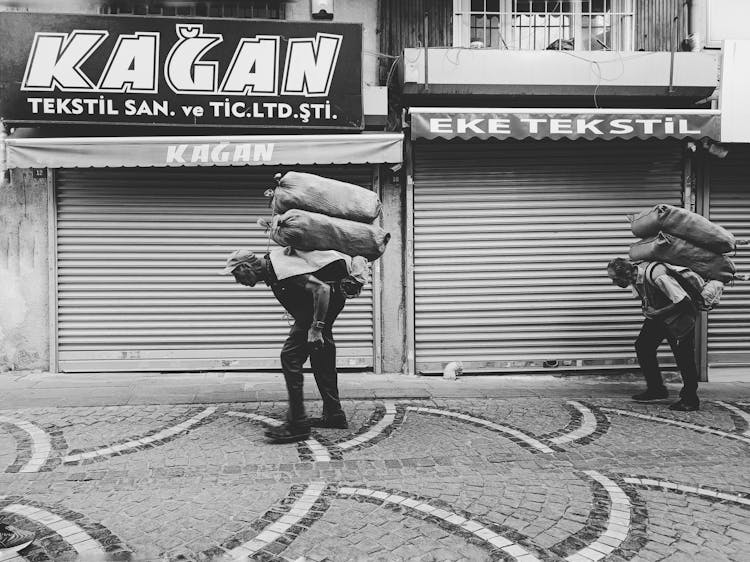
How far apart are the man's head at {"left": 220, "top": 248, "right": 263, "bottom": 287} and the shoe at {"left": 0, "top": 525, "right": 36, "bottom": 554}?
2.19 meters

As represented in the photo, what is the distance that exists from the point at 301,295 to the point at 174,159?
2920 mm

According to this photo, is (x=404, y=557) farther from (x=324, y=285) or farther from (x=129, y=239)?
(x=129, y=239)

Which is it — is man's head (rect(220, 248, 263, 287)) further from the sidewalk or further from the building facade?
the building facade

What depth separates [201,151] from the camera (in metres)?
6.97

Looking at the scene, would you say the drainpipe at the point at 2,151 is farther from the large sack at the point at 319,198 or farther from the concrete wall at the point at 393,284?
the concrete wall at the point at 393,284

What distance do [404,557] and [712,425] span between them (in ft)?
12.6

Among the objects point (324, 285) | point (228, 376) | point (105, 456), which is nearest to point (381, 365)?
point (228, 376)

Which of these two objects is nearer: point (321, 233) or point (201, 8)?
point (321, 233)

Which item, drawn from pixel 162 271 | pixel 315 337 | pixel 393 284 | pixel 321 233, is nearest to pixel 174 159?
pixel 162 271

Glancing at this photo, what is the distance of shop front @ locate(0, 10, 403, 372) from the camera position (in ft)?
23.2

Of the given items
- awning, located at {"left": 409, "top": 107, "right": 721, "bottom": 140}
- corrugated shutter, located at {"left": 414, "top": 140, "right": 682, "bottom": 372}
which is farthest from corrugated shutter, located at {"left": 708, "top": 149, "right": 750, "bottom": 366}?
awning, located at {"left": 409, "top": 107, "right": 721, "bottom": 140}

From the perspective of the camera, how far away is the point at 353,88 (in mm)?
7477

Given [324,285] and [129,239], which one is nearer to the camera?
[324,285]

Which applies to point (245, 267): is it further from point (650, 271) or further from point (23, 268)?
point (23, 268)
